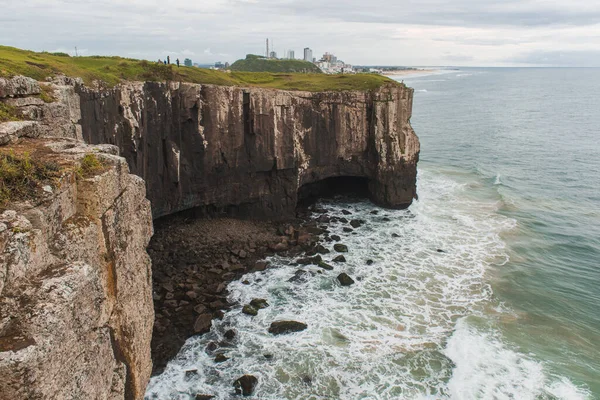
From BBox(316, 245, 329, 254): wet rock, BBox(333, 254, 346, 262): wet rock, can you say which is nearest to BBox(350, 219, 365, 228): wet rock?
BBox(316, 245, 329, 254): wet rock

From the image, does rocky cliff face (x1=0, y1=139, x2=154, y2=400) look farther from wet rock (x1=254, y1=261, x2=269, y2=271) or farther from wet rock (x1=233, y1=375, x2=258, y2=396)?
wet rock (x1=254, y1=261, x2=269, y2=271)

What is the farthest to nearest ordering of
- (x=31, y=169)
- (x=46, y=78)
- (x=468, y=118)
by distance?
(x=468, y=118) < (x=46, y=78) < (x=31, y=169)

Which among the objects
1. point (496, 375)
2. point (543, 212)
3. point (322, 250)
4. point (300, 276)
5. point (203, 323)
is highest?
point (543, 212)

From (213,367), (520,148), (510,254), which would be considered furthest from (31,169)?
(520,148)

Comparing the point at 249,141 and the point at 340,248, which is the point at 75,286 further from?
the point at 249,141

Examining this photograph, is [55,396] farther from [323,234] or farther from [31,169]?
[323,234]

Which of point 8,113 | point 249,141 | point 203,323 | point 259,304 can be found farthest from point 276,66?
point 8,113
